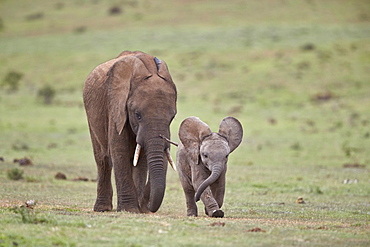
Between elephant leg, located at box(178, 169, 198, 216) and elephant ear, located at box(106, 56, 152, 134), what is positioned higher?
elephant ear, located at box(106, 56, 152, 134)

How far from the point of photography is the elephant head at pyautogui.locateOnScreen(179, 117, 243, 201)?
39.2ft

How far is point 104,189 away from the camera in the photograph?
13.5 m

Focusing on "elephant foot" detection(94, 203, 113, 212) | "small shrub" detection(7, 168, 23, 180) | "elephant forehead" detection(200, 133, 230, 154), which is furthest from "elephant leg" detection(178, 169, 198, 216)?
"small shrub" detection(7, 168, 23, 180)

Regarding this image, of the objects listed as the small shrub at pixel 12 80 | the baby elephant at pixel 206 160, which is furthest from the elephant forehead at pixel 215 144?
the small shrub at pixel 12 80

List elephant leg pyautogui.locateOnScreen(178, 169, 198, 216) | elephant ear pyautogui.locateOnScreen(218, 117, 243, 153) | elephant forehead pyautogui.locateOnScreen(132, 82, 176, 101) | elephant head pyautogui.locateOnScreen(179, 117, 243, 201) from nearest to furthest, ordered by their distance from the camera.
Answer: elephant forehead pyautogui.locateOnScreen(132, 82, 176, 101) < elephant head pyautogui.locateOnScreen(179, 117, 243, 201) < elephant ear pyautogui.locateOnScreen(218, 117, 243, 153) < elephant leg pyautogui.locateOnScreen(178, 169, 198, 216)

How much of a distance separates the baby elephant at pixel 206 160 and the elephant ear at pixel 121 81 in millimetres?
1285

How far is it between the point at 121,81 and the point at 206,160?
1989 millimetres

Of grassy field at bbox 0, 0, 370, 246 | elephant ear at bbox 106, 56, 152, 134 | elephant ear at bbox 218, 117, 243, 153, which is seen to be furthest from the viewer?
elephant ear at bbox 218, 117, 243, 153

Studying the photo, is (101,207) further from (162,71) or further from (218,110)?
(218,110)

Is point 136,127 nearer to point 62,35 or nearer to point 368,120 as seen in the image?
point 368,120

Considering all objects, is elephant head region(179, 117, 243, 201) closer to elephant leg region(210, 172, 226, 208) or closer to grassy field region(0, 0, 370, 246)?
elephant leg region(210, 172, 226, 208)

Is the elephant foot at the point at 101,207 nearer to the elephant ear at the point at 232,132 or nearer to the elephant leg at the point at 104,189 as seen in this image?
the elephant leg at the point at 104,189

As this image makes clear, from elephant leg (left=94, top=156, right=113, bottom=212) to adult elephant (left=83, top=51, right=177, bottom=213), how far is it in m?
0.12

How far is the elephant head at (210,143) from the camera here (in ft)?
39.2
